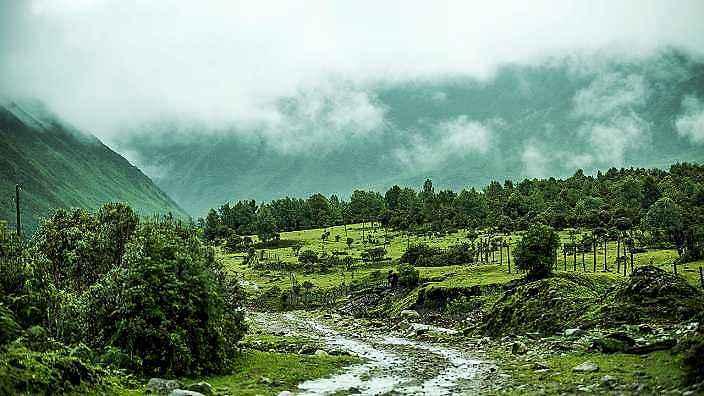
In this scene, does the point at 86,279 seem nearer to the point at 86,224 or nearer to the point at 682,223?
the point at 86,224

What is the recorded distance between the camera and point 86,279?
181 feet

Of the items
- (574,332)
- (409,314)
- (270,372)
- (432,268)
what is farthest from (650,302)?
(432,268)

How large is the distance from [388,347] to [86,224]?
31551mm

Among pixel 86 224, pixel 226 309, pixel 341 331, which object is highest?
pixel 86 224

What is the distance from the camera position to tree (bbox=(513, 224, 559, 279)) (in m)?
75.2

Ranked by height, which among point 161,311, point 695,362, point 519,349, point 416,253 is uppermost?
point 161,311

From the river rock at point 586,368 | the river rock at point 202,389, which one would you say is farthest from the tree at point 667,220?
the river rock at point 202,389

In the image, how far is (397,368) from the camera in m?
44.2

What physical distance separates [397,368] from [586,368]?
14.4 metres

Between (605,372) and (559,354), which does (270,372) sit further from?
(605,372)

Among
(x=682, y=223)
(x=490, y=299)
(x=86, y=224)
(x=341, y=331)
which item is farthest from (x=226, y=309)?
Result: (x=682, y=223)

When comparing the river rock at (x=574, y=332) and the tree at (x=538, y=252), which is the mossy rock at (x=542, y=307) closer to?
the river rock at (x=574, y=332)

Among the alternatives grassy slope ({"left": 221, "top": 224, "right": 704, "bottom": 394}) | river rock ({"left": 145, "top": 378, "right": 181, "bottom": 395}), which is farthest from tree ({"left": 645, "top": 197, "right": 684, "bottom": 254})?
river rock ({"left": 145, "top": 378, "right": 181, "bottom": 395})

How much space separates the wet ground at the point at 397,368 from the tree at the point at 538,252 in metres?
18.5
